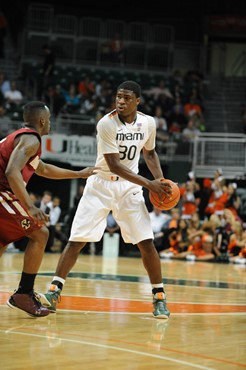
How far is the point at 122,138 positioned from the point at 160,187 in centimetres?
67

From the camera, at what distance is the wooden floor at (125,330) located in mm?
4594

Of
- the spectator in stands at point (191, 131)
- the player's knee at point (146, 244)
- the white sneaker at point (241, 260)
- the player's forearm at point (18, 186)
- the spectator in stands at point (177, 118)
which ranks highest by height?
the spectator in stands at point (177, 118)

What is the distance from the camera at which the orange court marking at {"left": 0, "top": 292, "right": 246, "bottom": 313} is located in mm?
7137

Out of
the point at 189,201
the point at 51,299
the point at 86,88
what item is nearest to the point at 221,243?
the point at 189,201

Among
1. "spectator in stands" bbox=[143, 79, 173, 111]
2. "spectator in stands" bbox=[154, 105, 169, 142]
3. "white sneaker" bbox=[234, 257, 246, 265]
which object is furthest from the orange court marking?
"spectator in stands" bbox=[143, 79, 173, 111]

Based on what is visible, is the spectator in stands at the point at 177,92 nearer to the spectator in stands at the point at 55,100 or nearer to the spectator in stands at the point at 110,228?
the spectator in stands at the point at 55,100

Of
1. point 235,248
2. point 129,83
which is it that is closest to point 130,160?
point 129,83

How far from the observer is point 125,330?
19.1 ft

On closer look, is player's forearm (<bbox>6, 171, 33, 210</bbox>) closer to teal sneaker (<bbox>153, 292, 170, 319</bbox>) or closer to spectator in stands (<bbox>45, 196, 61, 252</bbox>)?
teal sneaker (<bbox>153, 292, 170, 319</bbox>)

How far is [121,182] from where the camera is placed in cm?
714

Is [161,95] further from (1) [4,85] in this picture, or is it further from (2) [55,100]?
(1) [4,85]

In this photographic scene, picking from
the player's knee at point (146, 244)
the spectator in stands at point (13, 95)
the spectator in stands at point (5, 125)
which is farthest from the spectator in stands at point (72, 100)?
the player's knee at point (146, 244)

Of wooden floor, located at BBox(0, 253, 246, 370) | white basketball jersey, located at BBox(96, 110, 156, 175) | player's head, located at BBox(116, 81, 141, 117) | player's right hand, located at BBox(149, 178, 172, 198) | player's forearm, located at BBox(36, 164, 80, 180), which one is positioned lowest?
wooden floor, located at BBox(0, 253, 246, 370)

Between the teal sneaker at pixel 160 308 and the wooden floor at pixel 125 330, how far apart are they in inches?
2.8
